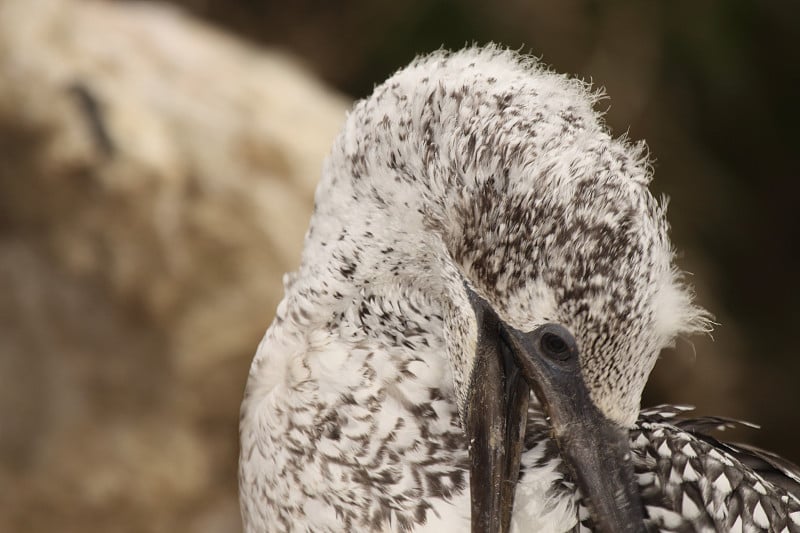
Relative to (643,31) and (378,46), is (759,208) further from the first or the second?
(378,46)

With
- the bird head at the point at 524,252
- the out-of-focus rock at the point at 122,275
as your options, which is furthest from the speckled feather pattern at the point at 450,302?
the out-of-focus rock at the point at 122,275

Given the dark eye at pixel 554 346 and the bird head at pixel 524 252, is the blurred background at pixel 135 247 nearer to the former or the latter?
the bird head at pixel 524 252

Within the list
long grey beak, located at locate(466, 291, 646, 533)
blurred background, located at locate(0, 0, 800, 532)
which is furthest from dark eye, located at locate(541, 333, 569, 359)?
blurred background, located at locate(0, 0, 800, 532)

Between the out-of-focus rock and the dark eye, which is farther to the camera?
the out-of-focus rock

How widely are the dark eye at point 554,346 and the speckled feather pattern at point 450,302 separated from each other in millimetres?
25

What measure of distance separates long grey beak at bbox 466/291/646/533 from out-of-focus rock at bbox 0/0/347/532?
1897 mm

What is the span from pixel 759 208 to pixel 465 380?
154 inches

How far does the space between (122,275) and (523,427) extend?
1.98 metres

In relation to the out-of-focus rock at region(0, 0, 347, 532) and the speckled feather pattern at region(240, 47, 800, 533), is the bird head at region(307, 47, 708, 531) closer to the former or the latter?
the speckled feather pattern at region(240, 47, 800, 533)

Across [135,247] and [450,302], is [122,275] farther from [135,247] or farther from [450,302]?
[450,302]

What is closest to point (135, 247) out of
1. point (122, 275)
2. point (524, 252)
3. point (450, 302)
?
point (122, 275)

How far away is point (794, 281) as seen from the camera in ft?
16.9

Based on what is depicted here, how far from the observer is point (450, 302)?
1.53 metres

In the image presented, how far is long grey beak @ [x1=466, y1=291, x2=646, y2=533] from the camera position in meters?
1.41
